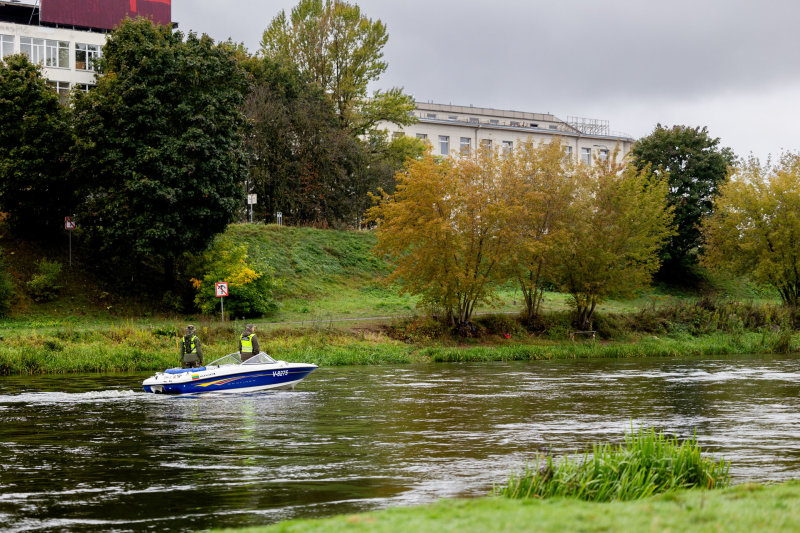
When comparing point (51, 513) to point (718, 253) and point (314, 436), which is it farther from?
point (718, 253)

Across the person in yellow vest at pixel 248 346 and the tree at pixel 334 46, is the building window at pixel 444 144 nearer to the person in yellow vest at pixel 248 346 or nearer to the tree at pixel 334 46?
the tree at pixel 334 46

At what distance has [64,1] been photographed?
2574 inches

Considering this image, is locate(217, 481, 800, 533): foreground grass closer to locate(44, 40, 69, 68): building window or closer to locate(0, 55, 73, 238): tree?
locate(0, 55, 73, 238): tree

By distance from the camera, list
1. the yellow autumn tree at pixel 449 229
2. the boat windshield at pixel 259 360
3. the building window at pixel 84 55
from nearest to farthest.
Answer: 1. the boat windshield at pixel 259 360
2. the yellow autumn tree at pixel 449 229
3. the building window at pixel 84 55

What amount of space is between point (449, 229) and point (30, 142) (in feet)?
75.9

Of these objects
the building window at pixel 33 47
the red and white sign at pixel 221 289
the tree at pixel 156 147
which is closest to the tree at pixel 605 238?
the red and white sign at pixel 221 289

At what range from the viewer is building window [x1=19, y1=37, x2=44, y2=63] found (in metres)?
63.7

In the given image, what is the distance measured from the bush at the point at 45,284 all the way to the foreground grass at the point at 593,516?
3874 cm

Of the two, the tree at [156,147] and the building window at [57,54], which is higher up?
the building window at [57,54]

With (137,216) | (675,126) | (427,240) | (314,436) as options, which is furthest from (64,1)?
(314,436)

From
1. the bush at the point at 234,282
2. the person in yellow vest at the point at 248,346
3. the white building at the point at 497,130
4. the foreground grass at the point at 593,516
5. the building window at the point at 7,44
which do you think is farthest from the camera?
the white building at the point at 497,130

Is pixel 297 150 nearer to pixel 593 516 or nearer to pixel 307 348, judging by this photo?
pixel 307 348

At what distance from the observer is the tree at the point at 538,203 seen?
1794 inches

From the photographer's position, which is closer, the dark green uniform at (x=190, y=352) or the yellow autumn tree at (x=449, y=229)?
the dark green uniform at (x=190, y=352)
